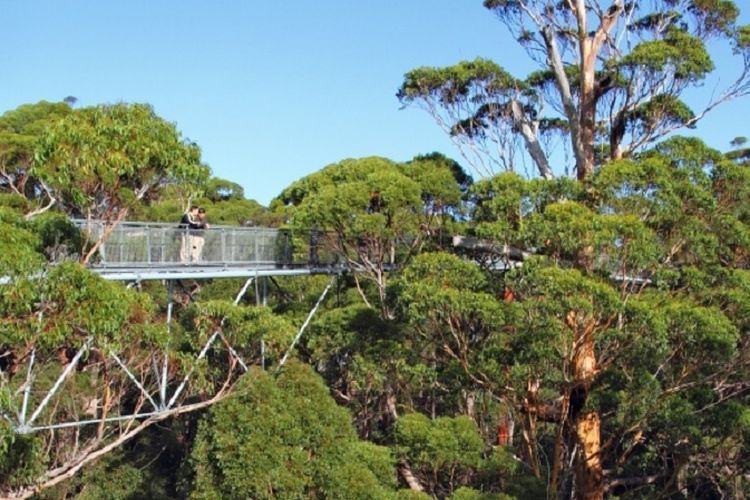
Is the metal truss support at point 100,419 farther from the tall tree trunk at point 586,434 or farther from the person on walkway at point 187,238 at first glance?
the tall tree trunk at point 586,434

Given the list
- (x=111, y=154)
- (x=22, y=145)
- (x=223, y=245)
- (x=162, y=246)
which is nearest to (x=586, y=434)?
(x=223, y=245)

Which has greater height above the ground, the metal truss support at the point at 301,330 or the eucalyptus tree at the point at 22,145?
the eucalyptus tree at the point at 22,145

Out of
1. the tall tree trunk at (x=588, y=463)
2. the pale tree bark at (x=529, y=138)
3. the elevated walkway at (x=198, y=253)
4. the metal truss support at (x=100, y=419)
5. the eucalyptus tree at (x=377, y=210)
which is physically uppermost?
the pale tree bark at (x=529, y=138)

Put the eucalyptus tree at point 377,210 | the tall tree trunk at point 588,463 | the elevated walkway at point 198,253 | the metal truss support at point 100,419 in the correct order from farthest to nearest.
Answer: the eucalyptus tree at point 377,210
the tall tree trunk at point 588,463
the elevated walkway at point 198,253
the metal truss support at point 100,419

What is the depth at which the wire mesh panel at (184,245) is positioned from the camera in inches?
434

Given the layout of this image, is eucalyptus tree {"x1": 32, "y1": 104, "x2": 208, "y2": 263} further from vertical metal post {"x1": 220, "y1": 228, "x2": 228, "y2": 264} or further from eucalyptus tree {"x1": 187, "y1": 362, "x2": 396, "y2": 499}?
vertical metal post {"x1": 220, "y1": 228, "x2": 228, "y2": 264}

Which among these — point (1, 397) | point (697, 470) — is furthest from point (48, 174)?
point (697, 470)

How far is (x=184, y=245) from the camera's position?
40.0 feet

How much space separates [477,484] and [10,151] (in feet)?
48.7

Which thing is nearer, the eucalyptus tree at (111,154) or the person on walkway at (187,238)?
the eucalyptus tree at (111,154)

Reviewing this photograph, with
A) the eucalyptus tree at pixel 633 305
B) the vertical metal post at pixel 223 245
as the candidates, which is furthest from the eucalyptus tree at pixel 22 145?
the eucalyptus tree at pixel 633 305

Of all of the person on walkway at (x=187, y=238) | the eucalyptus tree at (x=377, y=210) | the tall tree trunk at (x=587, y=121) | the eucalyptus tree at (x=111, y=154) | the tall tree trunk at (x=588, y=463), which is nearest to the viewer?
the eucalyptus tree at (x=111, y=154)

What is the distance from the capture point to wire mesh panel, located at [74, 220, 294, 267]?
11.0m

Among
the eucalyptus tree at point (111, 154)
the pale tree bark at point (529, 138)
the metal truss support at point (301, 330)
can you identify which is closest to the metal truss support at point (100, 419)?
the metal truss support at point (301, 330)
